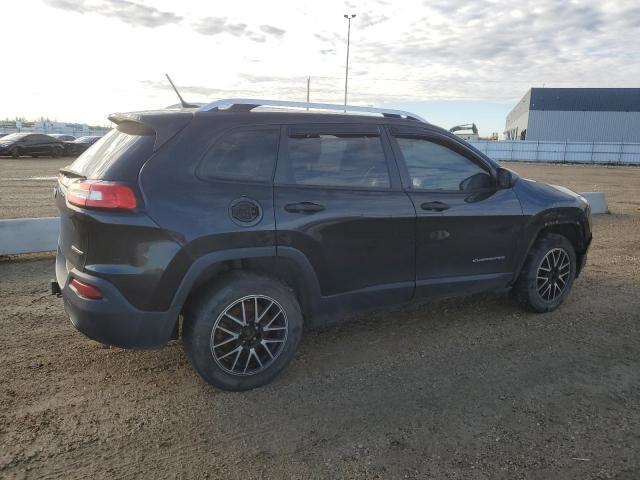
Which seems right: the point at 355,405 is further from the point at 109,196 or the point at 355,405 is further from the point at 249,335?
the point at 109,196

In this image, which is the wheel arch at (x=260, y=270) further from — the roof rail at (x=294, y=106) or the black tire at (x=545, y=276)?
the black tire at (x=545, y=276)

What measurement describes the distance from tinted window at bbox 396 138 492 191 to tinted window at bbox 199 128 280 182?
110 centimetres

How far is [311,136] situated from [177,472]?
2253mm

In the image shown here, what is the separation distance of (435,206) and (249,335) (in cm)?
174

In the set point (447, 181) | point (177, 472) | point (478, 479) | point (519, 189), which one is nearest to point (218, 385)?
point (177, 472)

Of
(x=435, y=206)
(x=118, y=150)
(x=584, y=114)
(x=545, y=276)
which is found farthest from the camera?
(x=584, y=114)

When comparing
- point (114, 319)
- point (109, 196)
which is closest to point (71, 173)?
point (109, 196)

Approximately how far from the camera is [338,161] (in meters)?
3.62

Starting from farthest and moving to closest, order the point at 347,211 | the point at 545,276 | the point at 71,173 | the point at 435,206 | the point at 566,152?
the point at 566,152 → the point at 545,276 → the point at 435,206 → the point at 347,211 → the point at 71,173

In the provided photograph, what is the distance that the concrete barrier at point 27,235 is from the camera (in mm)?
5973

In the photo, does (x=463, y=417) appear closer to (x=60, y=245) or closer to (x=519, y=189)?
(x=519, y=189)

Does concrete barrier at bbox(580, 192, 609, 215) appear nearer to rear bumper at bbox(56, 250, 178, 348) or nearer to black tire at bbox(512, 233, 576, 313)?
black tire at bbox(512, 233, 576, 313)

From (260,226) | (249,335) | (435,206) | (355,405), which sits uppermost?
(435,206)

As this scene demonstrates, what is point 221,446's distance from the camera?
2.76 m
